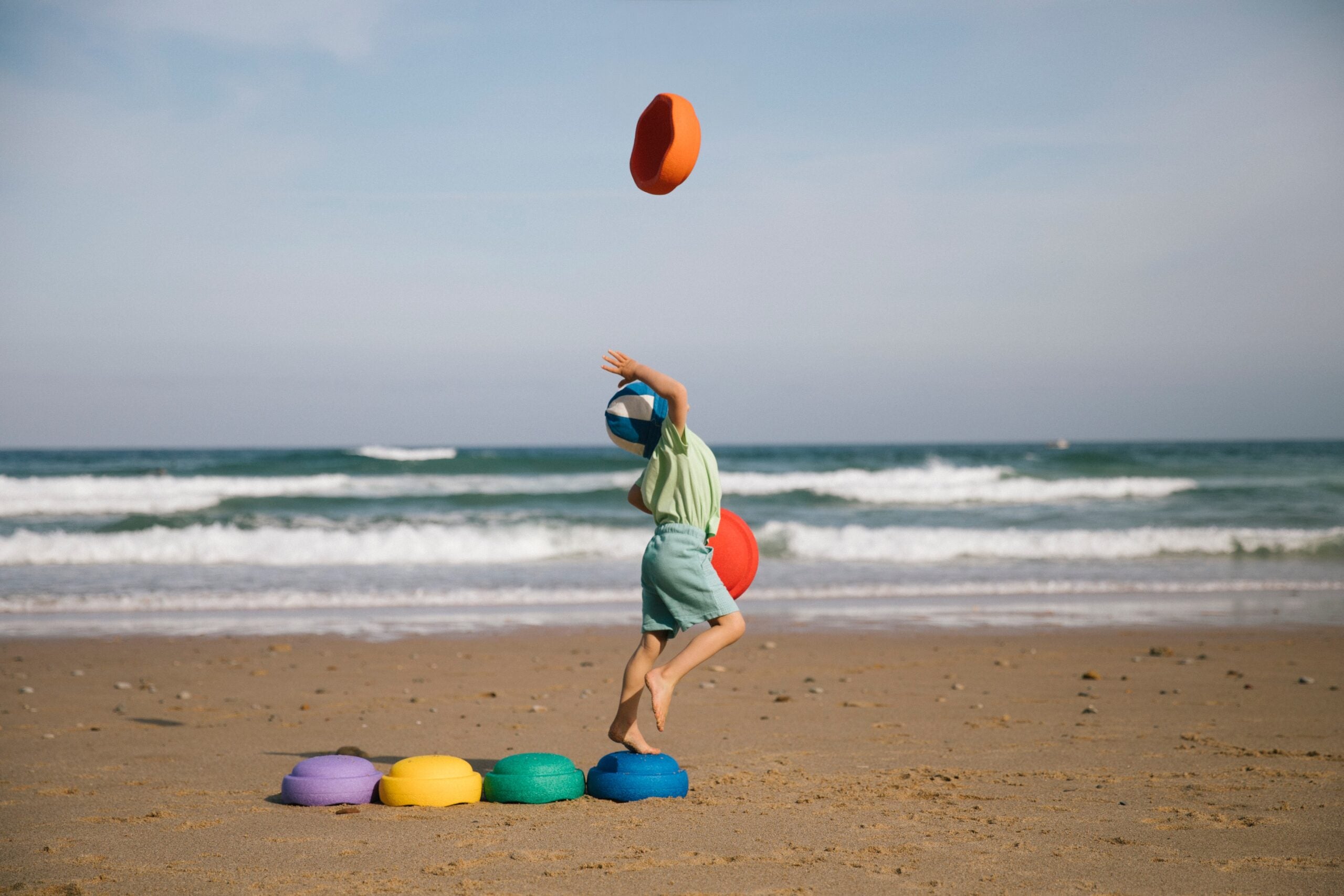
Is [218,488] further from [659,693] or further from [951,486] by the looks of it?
[659,693]

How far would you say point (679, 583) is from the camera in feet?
15.4

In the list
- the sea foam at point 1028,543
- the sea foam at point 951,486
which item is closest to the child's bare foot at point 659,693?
the sea foam at point 1028,543

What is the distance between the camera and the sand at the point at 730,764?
3.70 m

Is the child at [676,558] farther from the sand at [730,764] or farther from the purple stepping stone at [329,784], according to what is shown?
the purple stepping stone at [329,784]

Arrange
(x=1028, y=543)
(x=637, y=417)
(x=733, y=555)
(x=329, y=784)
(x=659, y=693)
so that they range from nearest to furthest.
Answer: (x=659, y=693), (x=329, y=784), (x=637, y=417), (x=733, y=555), (x=1028, y=543)

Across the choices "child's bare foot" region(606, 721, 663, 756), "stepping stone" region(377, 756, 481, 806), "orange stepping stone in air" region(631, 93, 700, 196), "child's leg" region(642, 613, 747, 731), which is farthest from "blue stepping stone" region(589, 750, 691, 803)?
"orange stepping stone in air" region(631, 93, 700, 196)

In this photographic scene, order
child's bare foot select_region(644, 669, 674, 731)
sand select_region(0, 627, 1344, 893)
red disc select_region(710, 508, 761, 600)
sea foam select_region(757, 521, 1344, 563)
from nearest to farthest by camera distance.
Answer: sand select_region(0, 627, 1344, 893)
child's bare foot select_region(644, 669, 674, 731)
red disc select_region(710, 508, 761, 600)
sea foam select_region(757, 521, 1344, 563)

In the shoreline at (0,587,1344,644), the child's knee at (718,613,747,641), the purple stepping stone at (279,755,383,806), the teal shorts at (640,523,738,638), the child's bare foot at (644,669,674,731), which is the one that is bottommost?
the shoreline at (0,587,1344,644)

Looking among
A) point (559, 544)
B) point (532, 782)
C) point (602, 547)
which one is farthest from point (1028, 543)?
point (532, 782)

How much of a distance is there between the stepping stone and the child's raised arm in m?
1.79

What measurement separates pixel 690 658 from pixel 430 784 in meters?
1.24

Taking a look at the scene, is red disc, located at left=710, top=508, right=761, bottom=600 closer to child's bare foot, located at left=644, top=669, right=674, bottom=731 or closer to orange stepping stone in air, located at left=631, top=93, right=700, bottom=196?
child's bare foot, located at left=644, top=669, right=674, bottom=731

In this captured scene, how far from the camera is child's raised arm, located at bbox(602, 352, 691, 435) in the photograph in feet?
15.1

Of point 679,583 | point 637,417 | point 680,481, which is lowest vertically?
point 679,583
